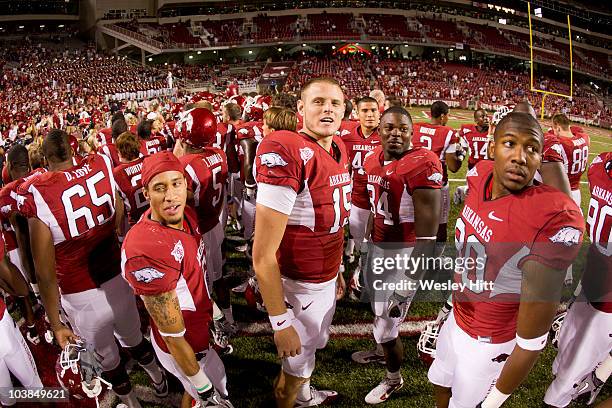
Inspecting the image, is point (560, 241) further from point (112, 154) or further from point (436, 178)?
point (112, 154)

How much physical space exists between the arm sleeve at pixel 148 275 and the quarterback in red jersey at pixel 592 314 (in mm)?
3056

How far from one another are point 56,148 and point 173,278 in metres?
1.63

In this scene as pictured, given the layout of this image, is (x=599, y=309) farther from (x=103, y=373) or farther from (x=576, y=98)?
(x=576, y=98)

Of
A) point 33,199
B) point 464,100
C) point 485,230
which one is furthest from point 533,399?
point 464,100

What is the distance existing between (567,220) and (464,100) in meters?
33.1

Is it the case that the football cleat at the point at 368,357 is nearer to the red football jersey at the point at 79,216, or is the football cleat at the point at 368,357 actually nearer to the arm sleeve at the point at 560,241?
the red football jersey at the point at 79,216

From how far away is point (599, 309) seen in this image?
131 inches

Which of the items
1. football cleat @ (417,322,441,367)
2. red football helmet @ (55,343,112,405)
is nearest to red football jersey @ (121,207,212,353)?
red football helmet @ (55,343,112,405)

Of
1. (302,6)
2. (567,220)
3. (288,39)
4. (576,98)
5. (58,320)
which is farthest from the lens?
(302,6)

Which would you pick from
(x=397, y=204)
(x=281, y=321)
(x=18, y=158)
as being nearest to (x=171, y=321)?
A: (x=281, y=321)

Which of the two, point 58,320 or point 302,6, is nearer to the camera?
point 58,320

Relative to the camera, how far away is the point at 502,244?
2.31 metres

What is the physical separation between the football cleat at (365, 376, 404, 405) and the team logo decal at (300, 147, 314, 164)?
7.88 feet

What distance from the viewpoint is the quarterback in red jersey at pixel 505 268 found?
81.3 inches
